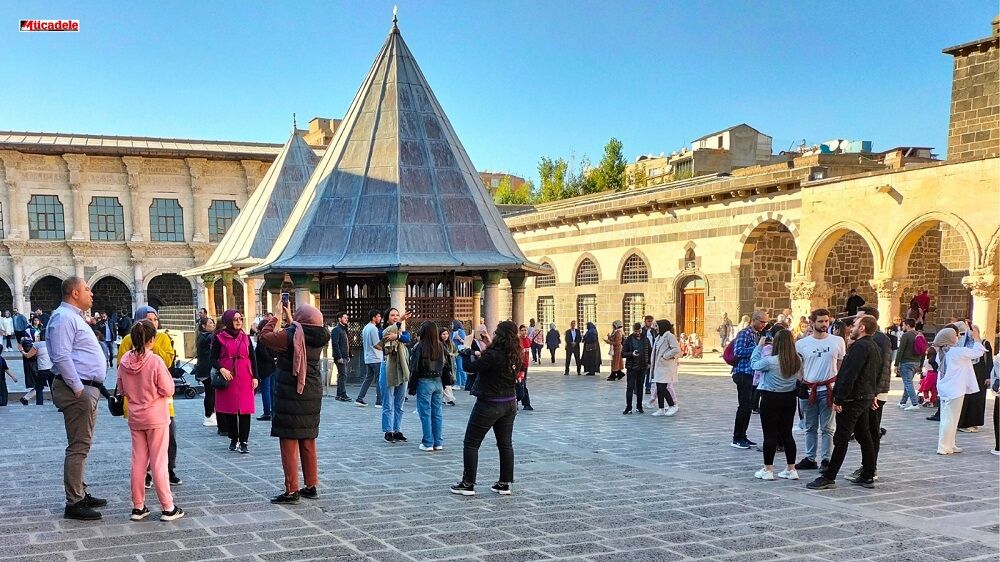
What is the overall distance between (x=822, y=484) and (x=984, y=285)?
543 inches

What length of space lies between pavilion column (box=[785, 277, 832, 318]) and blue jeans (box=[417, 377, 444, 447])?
15864 mm

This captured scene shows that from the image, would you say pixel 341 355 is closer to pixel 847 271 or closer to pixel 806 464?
pixel 806 464

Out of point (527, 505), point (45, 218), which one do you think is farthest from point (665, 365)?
point (45, 218)

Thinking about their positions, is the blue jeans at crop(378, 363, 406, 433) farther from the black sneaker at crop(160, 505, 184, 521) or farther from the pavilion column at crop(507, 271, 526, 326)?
the pavilion column at crop(507, 271, 526, 326)

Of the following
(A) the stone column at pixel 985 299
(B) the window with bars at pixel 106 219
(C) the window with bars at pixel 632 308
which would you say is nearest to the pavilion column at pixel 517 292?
(C) the window with bars at pixel 632 308

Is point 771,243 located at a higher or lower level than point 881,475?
→ higher

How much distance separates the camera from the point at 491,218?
16359 mm

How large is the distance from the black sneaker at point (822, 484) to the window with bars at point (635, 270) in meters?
19.5

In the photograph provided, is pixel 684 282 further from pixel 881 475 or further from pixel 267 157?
pixel 267 157

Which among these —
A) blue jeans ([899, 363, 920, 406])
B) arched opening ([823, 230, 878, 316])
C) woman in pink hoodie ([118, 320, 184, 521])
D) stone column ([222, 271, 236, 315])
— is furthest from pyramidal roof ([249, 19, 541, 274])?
arched opening ([823, 230, 878, 316])

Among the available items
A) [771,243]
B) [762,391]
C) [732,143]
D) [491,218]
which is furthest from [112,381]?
[732,143]

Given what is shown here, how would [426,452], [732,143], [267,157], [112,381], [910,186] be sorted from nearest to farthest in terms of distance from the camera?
[426,452]
[112,381]
[910,186]
[267,157]
[732,143]

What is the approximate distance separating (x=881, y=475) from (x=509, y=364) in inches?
147

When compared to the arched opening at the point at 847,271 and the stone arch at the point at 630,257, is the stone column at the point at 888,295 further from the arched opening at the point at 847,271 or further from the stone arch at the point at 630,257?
the stone arch at the point at 630,257
